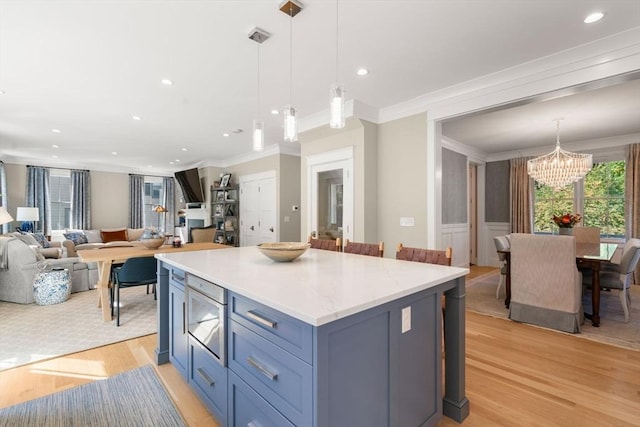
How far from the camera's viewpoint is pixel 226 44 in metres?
2.49

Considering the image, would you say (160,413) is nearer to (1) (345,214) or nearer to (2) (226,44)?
(2) (226,44)

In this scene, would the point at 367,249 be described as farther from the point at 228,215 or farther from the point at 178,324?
the point at 228,215

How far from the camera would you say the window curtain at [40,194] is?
7.36 meters

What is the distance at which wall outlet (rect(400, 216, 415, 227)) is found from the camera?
3801 mm

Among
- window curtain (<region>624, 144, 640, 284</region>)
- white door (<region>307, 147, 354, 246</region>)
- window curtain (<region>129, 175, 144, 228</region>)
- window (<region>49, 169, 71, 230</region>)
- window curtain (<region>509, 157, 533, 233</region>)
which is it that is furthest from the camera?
window curtain (<region>129, 175, 144, 228</region>)

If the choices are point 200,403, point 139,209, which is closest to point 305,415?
point 200,403

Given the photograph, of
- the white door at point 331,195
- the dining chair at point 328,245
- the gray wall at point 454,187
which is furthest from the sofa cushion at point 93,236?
the gray wall at point 454,187

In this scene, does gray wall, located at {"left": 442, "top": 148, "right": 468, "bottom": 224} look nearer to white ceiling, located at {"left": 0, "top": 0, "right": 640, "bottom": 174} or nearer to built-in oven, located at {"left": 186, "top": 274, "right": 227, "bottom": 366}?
white ceiling, located at {"left": 0, "top": 0, "right": 640, "bottom": 174}

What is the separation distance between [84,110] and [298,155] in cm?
381

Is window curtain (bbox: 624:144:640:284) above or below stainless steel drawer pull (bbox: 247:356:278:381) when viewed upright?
above

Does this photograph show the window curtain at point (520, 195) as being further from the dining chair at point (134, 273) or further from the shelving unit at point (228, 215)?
the dining chair at point (134, 273)

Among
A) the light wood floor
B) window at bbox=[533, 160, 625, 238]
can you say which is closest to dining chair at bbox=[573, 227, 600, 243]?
window at bbox=[533, 160, 625, 238]

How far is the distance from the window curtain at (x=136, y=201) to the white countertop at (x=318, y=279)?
798cm

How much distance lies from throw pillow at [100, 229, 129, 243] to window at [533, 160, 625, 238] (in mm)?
10258
